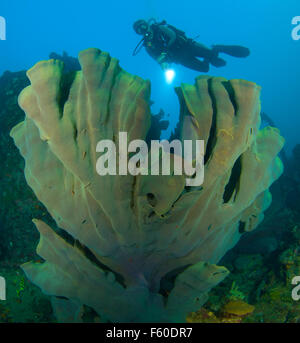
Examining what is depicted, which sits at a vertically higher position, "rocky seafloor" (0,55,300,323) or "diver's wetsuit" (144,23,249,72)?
"diver's wetsuit" (144,23,249,72)

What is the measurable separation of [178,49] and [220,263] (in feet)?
27.2

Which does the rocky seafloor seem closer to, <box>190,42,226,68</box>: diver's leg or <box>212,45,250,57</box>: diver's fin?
<box>190,42,226,68</box>: diver's leg

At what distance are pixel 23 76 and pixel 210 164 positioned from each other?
17.8ft

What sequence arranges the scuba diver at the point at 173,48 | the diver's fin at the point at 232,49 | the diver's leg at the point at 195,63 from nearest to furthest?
the scuba diver at the point at 173,48 → the diver's leg at the point at 195,63 → the diver's fin at the point at 232,49

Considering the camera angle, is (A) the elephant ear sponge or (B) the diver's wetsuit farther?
(B) the diver's wetsuit

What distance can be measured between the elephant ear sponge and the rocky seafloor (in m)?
0.58

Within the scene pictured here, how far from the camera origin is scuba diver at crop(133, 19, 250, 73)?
8.64m

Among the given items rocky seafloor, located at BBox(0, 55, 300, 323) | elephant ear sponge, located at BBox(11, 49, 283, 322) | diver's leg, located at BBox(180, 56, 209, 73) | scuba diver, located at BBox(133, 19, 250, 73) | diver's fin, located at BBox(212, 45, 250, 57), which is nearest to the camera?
elephant ear sponge, located at BBox(11, 49, 283, 322)

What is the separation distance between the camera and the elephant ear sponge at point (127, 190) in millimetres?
1730

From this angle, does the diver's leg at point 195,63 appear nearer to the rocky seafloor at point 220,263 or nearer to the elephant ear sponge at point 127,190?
the rocky seafloor at point 220,263

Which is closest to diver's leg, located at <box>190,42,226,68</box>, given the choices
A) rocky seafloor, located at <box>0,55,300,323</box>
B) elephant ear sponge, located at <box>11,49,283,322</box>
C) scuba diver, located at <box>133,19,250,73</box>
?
scuba diver, located at <box>133,19,250,73</box>

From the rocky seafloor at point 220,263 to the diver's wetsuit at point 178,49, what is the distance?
5445mm

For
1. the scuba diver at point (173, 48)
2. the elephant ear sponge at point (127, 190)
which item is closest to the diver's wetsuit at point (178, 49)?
the scuba diver at point (173, 48)
